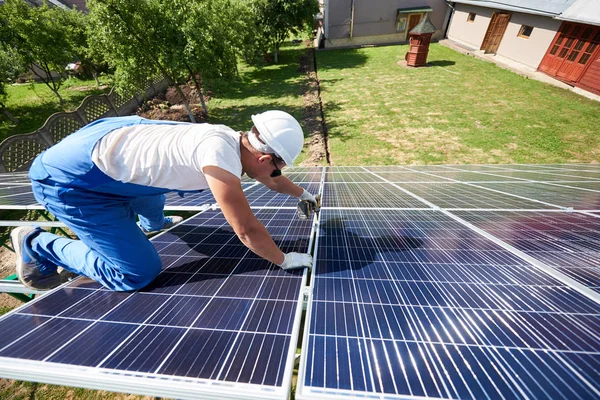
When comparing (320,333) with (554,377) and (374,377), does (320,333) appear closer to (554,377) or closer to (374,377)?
(374,377)

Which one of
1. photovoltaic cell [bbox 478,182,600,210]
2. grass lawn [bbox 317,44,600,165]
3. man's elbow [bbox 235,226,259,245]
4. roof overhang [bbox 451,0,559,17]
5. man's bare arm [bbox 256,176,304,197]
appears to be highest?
roof overhang [bbox 451,0,559,17]

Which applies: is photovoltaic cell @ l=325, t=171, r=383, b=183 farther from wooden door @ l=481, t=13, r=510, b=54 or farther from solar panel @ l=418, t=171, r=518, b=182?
wooden door @ l=481, t=13, r=510, b=54

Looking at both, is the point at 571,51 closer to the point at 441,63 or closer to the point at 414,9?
the point at 441,63

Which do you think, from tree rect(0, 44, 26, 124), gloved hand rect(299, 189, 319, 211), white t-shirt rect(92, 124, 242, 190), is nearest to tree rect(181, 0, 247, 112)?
tree rect(0, 44, 26, 124)

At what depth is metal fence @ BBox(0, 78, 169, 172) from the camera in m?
9.20

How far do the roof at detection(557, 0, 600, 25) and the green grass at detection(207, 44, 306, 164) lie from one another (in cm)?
1690

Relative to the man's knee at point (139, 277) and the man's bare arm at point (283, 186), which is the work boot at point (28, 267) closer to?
the man's knee at point (139, 277)

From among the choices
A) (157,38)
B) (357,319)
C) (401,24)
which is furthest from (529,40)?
(357,319)

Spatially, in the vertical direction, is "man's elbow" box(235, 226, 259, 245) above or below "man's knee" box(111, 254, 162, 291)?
→ above

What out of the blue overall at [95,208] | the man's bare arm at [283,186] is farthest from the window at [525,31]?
the blue overall at [95,208]

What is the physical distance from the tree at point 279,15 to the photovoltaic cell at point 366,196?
23.9m

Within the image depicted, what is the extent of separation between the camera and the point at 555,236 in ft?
9.96

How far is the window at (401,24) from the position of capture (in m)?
29.4

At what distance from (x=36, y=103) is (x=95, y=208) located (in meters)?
23.4
